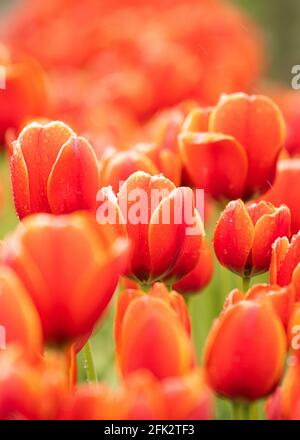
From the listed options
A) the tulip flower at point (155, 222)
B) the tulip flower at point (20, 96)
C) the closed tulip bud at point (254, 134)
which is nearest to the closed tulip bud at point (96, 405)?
the tulip flower at point (155, 222)

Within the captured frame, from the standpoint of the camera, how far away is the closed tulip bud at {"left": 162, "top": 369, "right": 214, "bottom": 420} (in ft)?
1.91

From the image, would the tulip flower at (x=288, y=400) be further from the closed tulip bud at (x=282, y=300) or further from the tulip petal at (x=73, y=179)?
the tulip petal at (x=73, y=179)

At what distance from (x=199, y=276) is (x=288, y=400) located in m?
0.33

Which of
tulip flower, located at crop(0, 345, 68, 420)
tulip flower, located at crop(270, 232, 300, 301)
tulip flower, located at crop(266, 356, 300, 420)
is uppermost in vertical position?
tulip flower, located at crop(270, 232, 300, 301)

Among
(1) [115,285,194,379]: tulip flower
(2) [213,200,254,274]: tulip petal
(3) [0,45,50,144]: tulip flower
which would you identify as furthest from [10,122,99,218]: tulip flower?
(3) [0,45,50,144]: tulip flower

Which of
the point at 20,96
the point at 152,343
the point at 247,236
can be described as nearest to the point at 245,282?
the point at 247,236

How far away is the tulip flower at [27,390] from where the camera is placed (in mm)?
573

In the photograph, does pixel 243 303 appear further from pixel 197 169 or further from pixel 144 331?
pixel 197 169

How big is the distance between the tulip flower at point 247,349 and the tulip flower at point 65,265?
8cm

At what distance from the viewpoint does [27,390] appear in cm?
57

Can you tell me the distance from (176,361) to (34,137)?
324mm

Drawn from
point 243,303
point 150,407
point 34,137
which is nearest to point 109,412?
point 150,407

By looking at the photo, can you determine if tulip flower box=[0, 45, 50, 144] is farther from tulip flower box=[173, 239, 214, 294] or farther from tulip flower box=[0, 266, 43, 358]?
tulip flower box=[0, 266, 43, 358]

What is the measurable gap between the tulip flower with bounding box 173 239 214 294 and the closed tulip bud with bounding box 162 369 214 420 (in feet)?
1.17
